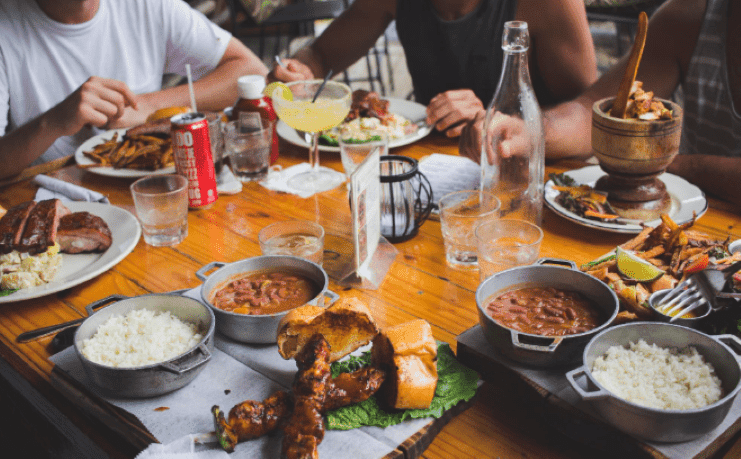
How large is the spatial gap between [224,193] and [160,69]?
1407mm

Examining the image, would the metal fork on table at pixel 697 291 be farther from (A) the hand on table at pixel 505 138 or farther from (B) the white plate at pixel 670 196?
(A) the hand on table at pixel 505 138

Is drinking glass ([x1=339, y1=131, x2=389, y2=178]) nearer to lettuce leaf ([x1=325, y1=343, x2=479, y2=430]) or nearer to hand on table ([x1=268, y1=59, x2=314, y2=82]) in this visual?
hand on table ([x1=268, y1=59, x2=314, y2=82])

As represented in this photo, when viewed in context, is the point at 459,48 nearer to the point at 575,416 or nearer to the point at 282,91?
the point at 282,91

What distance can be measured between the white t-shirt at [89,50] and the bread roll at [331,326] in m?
1.96

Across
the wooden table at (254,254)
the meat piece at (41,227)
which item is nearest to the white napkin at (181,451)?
the wooden table at (254,254)

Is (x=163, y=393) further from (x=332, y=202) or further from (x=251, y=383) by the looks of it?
(x=332, y=202)

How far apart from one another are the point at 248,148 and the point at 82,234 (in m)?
0.60

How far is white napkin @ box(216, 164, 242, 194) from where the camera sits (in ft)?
6.08

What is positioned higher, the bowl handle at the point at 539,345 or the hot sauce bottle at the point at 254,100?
the hot sauce bottle at the point at 254,100

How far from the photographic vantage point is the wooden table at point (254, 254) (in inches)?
37.5

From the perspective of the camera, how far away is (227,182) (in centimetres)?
191

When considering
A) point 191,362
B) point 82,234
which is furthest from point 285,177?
point 191,362

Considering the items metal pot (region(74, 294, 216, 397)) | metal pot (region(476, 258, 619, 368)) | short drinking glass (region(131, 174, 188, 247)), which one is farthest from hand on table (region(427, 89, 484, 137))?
metal pot (region(74, 294, 216, 397))

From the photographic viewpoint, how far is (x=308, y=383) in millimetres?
858
